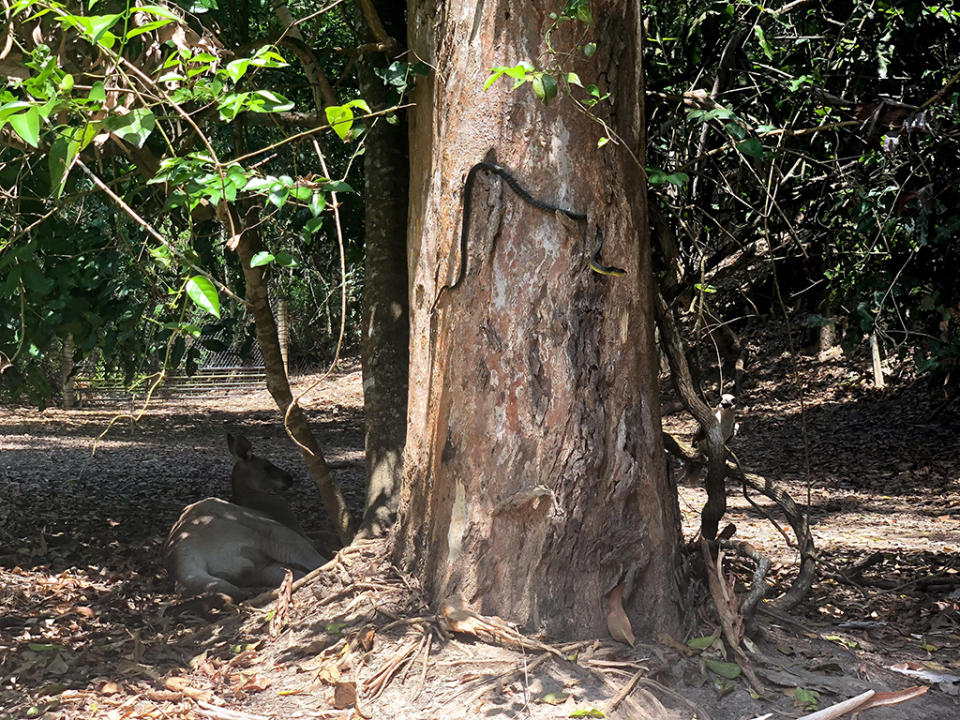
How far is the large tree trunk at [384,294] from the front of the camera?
5320 millimetres

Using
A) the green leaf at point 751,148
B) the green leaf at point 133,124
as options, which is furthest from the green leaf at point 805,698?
the green leaf at point 133,124

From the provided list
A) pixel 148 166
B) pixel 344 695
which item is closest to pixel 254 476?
pixel 148 166

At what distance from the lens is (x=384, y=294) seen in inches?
209

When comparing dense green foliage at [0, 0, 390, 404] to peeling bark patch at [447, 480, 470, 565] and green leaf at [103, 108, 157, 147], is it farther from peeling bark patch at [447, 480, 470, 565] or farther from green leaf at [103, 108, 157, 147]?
peeling bark patch at [447, 480, 470, 565]

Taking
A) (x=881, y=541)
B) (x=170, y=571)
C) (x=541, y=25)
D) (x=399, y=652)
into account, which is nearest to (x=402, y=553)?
(x=399, y=652)

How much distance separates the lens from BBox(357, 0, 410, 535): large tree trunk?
5.32 metres

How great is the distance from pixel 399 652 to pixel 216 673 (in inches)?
33.0

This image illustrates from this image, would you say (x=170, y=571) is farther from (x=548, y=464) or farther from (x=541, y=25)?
(x=541, y=25)

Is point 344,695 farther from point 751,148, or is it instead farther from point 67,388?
point 67,388

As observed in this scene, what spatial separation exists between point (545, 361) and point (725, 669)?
1337mm

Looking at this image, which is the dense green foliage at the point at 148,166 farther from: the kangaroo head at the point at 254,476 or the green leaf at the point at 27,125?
the kangaroo head at the point at 254,476

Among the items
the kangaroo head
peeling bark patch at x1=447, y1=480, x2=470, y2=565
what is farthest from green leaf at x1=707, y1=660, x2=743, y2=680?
the kangaroo head

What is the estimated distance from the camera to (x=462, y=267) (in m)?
3.90

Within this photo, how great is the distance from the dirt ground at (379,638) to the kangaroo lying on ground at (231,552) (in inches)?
7.7
